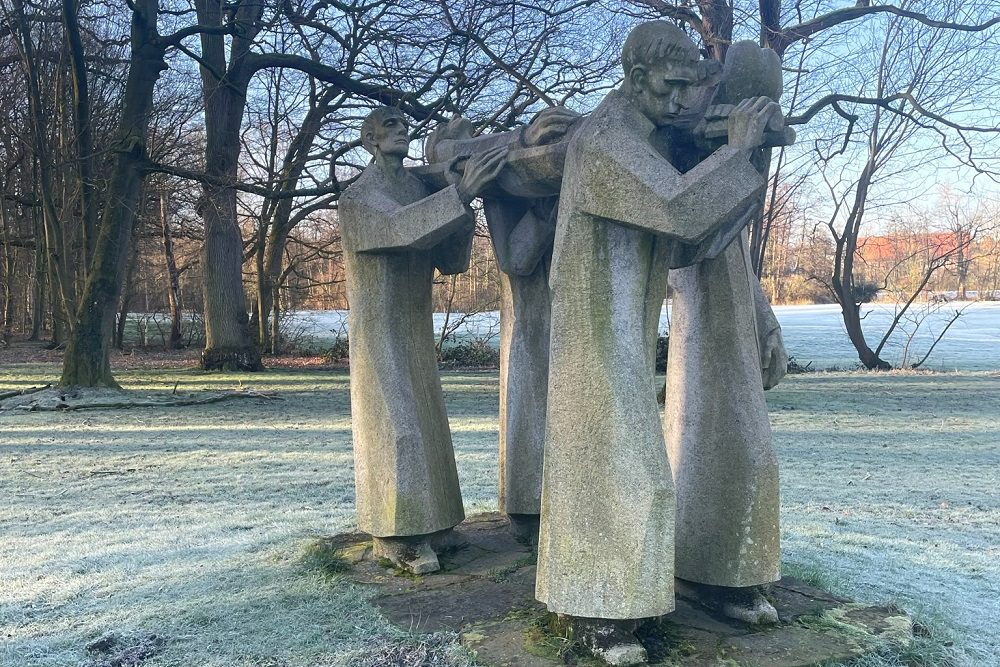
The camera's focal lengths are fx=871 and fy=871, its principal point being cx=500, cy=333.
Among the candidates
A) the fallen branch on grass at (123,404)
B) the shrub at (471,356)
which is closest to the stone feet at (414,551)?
the fallen branch on grass at (123,404)

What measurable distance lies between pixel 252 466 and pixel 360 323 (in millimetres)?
5061

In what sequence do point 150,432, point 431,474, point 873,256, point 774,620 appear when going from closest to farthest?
point 774,620, point 431,474, point 150,432, point 873,256

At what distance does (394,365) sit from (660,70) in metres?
2.26

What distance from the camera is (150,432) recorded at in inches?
466

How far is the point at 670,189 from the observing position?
3441 millimetres

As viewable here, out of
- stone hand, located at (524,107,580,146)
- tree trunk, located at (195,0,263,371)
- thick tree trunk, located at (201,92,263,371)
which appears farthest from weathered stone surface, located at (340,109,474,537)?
thick tree trunk, located at (201,92,263,371)

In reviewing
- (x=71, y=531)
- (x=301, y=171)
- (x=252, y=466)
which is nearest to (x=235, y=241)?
(x=301, y=171)

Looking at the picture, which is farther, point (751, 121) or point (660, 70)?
point (660, 70)

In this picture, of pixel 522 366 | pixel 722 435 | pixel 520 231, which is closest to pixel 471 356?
pixel 522 366

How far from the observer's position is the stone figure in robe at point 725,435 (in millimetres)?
4016

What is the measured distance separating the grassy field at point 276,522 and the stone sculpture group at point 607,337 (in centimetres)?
79

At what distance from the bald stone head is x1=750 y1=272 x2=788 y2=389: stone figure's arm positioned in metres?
1.04

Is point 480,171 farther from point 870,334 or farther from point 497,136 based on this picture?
point 870,334

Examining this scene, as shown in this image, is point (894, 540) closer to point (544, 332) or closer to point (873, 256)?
point (544, 332)
